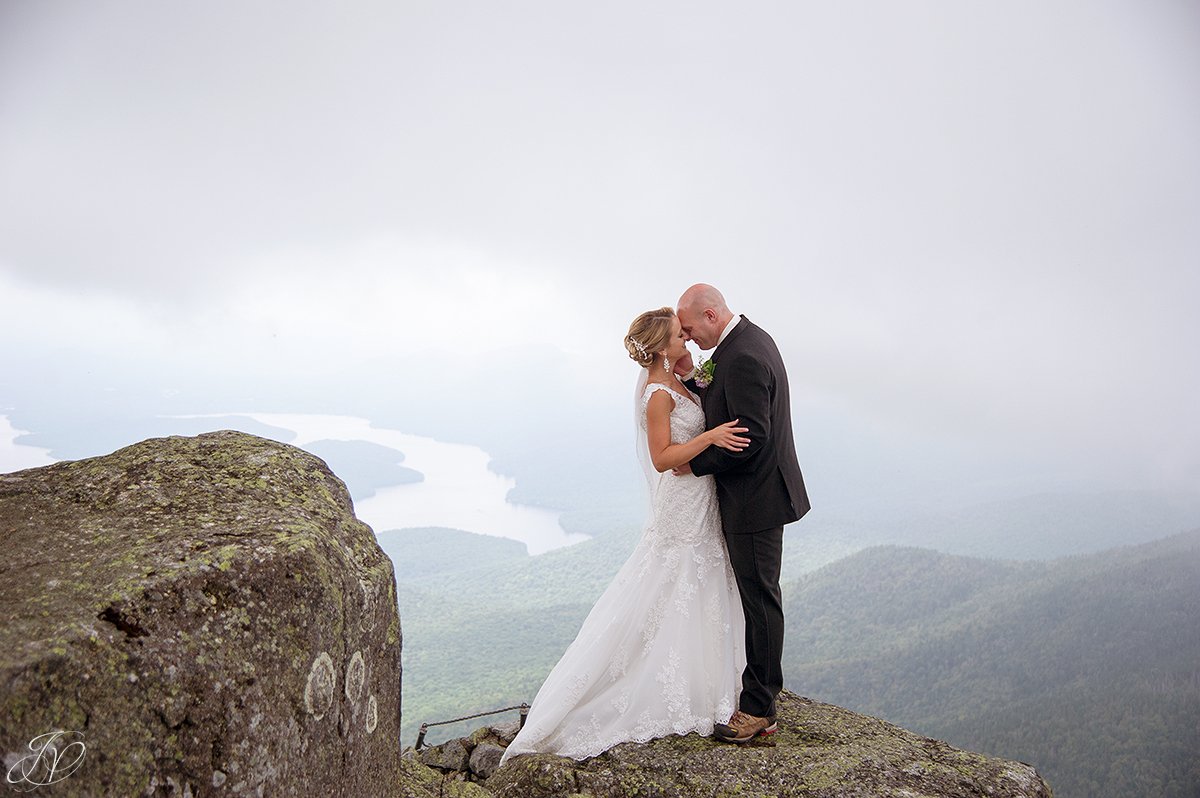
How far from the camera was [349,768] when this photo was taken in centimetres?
359

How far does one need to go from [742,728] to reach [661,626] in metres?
1.20

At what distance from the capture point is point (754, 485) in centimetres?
671

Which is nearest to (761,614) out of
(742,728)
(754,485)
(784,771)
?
(742,728)

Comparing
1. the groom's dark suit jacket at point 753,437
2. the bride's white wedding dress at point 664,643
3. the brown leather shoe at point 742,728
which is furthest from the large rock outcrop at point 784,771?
the groom's dark suit jacket at point 753,437

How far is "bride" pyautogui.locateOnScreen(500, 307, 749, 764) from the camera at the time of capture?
6926mm

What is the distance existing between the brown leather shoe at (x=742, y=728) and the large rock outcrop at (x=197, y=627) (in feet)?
11.4

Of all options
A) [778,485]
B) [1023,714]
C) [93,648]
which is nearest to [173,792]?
[93,648]

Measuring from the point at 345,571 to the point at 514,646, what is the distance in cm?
13684

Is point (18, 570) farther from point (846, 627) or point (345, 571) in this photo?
point (846, 627)

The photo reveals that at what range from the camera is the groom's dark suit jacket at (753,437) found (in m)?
6.47

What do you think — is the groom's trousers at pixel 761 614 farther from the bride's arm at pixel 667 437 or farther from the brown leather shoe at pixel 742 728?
the bride's arm at pixel 667 437

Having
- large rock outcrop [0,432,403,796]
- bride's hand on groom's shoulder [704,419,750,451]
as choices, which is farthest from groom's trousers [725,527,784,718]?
large rock outcrop [0,432,403,796]

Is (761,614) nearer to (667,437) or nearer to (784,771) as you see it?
(784,771)

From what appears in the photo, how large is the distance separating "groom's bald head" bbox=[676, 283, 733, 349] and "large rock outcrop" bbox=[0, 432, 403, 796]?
3914mm
